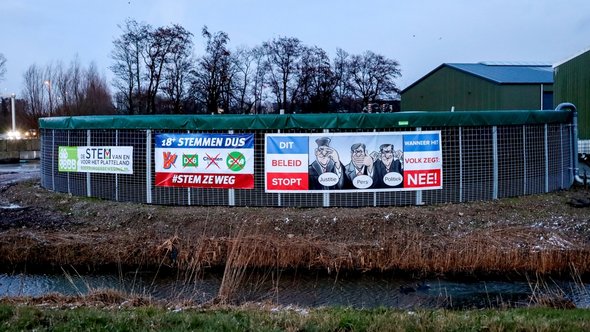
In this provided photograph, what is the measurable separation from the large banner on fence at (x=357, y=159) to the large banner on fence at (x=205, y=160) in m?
0.81

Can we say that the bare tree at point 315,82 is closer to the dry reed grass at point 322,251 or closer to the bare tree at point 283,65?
the bare tree at point 283,65

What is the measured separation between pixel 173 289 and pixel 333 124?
586cm

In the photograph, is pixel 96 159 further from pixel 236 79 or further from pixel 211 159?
pixel 236 79

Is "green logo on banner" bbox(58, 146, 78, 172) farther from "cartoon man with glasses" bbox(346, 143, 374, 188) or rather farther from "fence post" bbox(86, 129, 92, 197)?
"cartoon man with glasses" bbox(346, 143, 374, 188)

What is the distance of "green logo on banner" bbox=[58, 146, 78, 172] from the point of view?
1606 centimetres

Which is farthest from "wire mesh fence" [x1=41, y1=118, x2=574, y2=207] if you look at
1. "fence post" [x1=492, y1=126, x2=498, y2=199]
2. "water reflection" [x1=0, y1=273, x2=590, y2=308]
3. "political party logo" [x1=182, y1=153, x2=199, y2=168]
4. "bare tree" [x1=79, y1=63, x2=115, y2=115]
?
"bare tree" [x1=79, y1=63, x2=115, y2=115]

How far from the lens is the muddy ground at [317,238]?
37.9 feet

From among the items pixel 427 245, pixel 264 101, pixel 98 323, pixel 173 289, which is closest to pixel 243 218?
pixel 173 289

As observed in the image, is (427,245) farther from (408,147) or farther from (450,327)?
(450,327)

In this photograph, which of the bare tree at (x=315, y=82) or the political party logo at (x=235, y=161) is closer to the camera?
the political party logo at (x=235, y=161)

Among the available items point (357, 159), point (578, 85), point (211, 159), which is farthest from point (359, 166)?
point (578, 85)

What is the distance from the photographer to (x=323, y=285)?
10922 mm

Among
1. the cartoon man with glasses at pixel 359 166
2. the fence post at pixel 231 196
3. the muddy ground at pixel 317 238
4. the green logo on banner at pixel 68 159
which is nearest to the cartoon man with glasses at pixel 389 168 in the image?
the cartoon man with glasses at pixel 359 166

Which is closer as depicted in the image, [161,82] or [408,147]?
[408,147]
